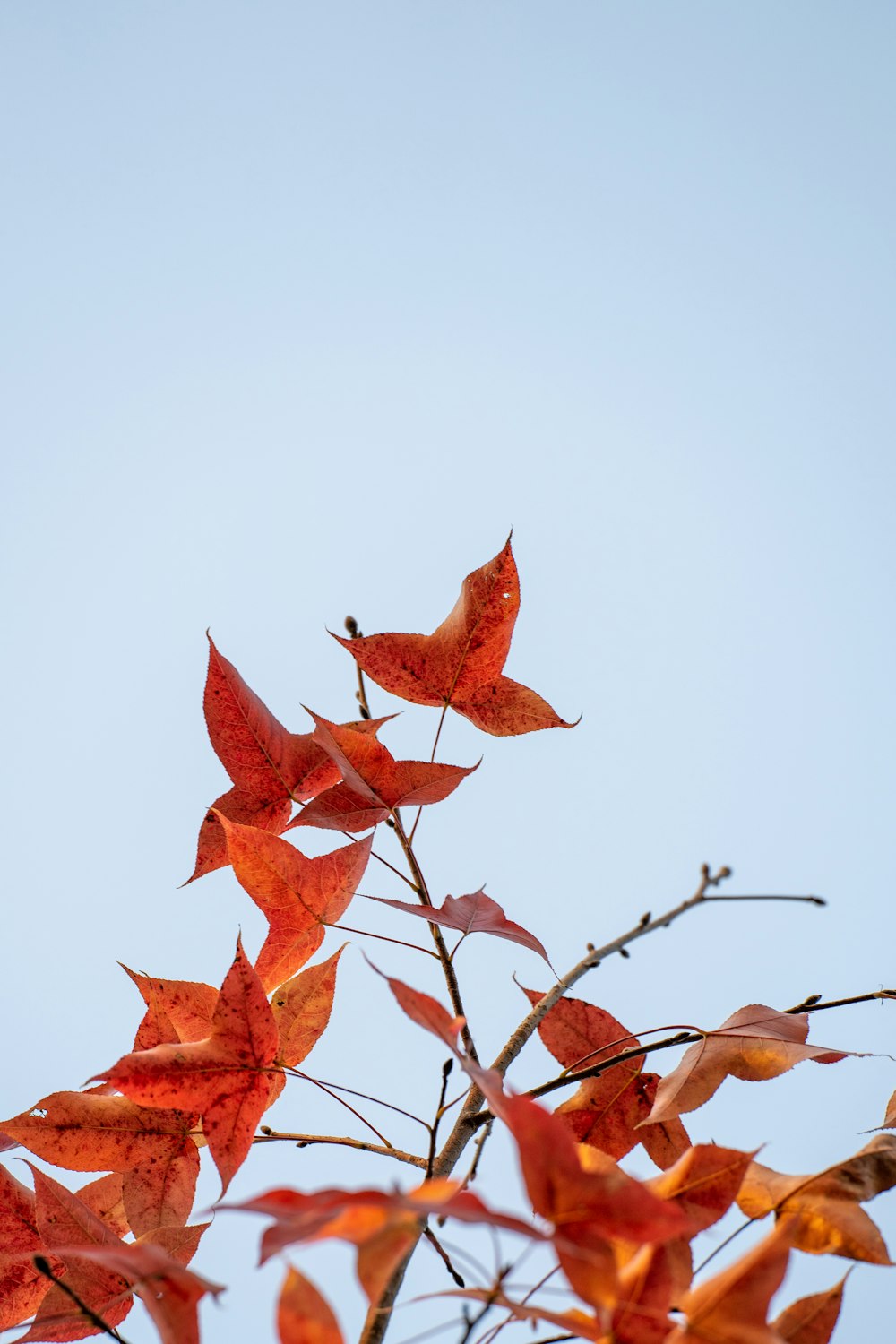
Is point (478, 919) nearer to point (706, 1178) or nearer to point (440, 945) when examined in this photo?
point (440, 945)

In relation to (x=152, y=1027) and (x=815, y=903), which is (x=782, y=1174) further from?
(x=152, y=1027)

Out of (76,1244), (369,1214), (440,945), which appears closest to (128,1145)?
(76,1244)

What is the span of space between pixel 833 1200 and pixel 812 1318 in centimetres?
5

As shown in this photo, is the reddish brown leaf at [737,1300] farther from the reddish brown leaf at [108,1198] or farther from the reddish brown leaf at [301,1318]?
the reddish brown leaf at [108,1198]

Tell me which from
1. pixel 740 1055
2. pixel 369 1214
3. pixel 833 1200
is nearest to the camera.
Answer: pixel 369 1214

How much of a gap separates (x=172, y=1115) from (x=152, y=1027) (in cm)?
5

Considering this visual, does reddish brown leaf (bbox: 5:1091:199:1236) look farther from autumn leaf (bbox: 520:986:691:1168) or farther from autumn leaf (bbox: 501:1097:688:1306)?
autumn leaf (bbox: 501:1097:688:1306)

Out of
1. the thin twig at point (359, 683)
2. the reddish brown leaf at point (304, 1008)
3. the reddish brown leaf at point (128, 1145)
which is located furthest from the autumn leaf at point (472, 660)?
the reddish brown leaf at point (128, 1145)

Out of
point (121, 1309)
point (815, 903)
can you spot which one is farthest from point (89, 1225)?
point (815, 903)

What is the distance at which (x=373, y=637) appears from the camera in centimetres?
64

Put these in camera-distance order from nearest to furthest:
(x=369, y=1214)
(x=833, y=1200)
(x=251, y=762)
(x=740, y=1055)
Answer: (x=369, y=1214)
(x=833, y=1200)
(x=740, y=1055)
(x=251, y=762)

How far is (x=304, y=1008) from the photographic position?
1.90 ft

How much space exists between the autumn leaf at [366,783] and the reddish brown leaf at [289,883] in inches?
1.5

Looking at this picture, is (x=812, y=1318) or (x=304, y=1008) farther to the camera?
(x=304, y=1008)
